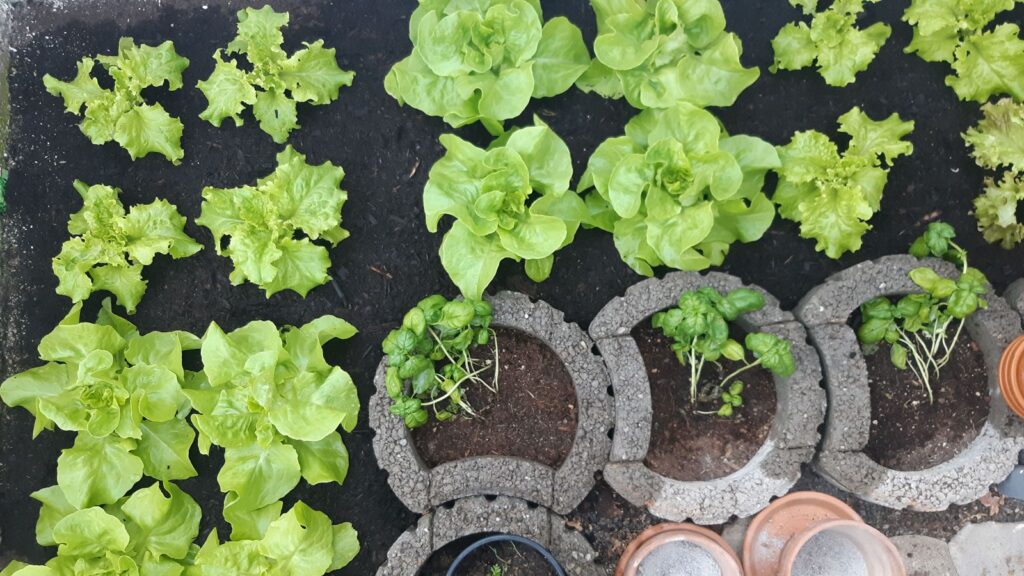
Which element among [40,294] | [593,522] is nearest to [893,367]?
[593,522]

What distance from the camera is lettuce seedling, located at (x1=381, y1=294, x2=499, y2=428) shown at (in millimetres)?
2266

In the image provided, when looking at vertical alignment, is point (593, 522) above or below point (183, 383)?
below

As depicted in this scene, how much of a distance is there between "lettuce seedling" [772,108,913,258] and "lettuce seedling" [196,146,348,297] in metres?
1.55

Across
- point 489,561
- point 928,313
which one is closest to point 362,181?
point 489,561

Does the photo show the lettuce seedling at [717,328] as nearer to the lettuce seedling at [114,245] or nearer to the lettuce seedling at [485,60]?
the lettuce seedling at [485,60]

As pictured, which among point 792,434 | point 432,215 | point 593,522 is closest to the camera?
point 432,215

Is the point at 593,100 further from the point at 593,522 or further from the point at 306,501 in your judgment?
the point at 306,501

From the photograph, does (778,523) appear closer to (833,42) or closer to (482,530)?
(482,530)

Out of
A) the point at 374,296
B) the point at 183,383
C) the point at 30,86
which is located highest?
the point at 30,86

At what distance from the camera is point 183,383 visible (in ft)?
8.10

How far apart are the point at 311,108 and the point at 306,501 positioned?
57.2 inches

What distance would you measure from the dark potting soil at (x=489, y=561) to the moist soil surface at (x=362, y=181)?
20cm

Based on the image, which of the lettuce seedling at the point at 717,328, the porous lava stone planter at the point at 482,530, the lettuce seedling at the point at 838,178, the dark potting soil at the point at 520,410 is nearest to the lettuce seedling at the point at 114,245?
the dark potting soil at the point at 520,410

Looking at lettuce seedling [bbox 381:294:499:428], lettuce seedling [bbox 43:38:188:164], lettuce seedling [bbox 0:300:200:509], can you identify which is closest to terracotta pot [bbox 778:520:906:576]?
lettuce seedling [bbox 381:294:499:428]
